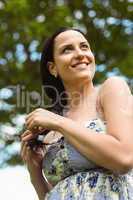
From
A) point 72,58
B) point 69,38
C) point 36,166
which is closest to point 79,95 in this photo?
point 72,58

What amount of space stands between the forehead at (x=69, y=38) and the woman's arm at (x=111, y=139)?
1.48 feet

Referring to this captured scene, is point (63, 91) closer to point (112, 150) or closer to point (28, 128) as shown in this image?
point (28, 128)

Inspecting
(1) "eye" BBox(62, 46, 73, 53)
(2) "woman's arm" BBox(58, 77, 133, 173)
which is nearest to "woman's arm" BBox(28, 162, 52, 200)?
(2) "woman's arm" BBox(58, 77, 133, 173)

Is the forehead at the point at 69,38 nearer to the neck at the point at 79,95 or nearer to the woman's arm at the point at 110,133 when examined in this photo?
the neck at the point at 79,95

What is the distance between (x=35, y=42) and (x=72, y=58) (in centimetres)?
569

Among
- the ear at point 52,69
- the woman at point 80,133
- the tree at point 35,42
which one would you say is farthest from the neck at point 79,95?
the tree at point 35,42

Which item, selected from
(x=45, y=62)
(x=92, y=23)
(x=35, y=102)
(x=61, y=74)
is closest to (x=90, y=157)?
(x=61, y=74)

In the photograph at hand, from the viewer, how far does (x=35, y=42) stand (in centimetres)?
823

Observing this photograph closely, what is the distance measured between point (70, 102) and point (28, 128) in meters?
0.28

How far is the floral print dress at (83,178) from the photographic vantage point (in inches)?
90.2

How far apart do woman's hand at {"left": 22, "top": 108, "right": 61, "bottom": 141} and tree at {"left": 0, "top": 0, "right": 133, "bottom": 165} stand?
5.78 metres

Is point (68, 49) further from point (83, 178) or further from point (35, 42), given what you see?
point (35, 42)

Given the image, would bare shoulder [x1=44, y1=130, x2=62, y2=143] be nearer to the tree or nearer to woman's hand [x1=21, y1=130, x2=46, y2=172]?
woman's hand [x1=21, y1=130, x2=46, y2=172]

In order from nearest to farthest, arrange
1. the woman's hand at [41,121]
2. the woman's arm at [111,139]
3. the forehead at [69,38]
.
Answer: the woman's arm at [111,139] → the woman's hand at [41,121] → the forehead at [69,38]
